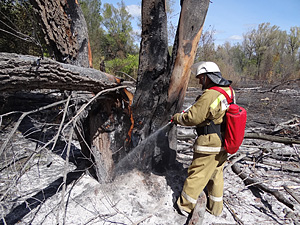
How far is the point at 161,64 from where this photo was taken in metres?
2.16

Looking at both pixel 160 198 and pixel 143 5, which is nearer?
pixel 143 5

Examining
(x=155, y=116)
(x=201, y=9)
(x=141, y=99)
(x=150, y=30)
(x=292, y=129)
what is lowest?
(x=292, y=129)

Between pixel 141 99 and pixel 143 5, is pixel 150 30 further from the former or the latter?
pixel 141 99

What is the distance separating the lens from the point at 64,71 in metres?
1.65

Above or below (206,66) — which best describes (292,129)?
below

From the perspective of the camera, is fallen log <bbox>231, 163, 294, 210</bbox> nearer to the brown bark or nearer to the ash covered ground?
the ash covered ground

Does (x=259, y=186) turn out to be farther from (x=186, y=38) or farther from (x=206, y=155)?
(x=186, y=38)

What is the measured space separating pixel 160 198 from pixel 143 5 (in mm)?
2432

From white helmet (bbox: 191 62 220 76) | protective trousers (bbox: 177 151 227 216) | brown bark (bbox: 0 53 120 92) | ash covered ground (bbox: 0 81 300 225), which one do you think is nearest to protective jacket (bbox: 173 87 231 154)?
protective trousers (bbox: 177 151 227 216)

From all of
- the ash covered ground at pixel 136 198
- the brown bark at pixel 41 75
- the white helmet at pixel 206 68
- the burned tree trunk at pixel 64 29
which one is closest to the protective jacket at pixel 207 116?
the white helmet at pixel 206 68

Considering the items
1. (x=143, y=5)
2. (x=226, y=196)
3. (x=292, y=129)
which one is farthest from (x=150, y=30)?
(x=292, y=129)

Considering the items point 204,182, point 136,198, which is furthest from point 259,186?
point 136,198

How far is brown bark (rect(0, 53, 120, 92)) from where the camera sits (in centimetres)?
135

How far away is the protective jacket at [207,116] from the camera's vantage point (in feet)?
6.68
